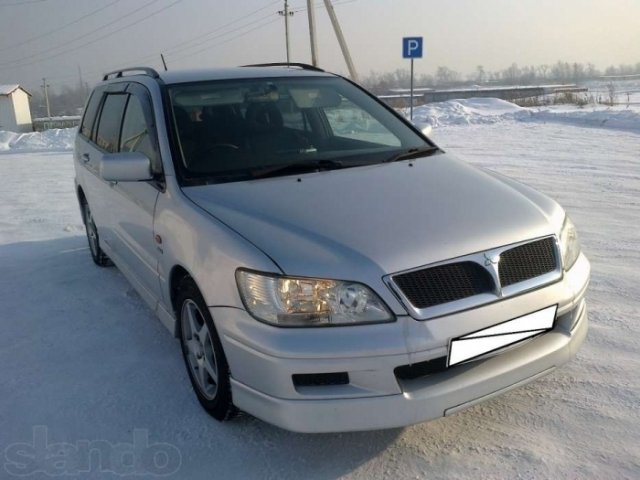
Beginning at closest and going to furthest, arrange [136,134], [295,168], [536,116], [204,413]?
1. [204,413]
2. [295,168]
3. [136,134]
4. [536,116]

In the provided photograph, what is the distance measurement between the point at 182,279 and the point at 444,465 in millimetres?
1494

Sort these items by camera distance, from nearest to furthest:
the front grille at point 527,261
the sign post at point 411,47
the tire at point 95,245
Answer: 1. the front grille at point 527,261
2. the tire at point 95,245
3. the sign post at point 411,47

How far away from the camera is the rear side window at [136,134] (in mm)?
3277

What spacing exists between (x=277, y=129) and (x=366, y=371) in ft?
5.93

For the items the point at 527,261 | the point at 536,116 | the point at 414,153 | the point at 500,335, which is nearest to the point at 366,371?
the point at 500,335

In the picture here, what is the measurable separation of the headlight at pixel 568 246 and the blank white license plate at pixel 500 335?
27 centimetres

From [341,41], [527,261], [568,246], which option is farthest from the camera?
[341,41]

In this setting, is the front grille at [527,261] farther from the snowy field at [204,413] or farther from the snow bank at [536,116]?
the snow bank at [536,116]

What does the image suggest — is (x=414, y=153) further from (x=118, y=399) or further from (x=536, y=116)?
(x=536, y=116)

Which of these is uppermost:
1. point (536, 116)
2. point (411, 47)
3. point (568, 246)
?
point (411, 47)

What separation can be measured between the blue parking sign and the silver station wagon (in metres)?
8.85

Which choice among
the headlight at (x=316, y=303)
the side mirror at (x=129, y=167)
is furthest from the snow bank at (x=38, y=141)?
the headlight at (x=316, y=303)

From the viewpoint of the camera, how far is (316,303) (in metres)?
2.19

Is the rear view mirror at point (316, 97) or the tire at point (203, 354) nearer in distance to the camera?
the tire at point (203, 354)
